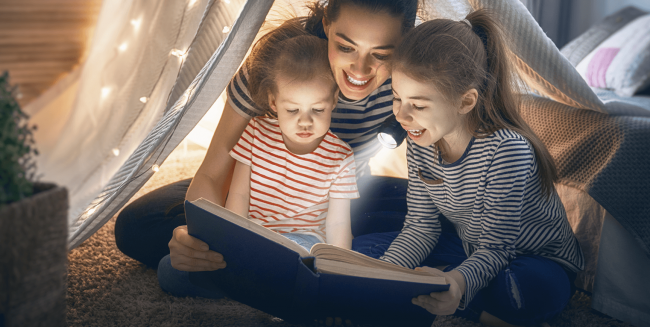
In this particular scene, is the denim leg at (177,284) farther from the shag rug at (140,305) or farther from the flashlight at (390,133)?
the flashlight at (390,133)

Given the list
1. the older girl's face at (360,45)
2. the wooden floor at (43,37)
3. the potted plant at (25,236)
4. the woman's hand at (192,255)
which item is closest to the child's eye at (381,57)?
the older girl's face at (360,45)

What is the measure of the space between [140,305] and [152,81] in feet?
2.26

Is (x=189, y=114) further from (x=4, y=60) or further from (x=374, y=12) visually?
(x=4, y=60)

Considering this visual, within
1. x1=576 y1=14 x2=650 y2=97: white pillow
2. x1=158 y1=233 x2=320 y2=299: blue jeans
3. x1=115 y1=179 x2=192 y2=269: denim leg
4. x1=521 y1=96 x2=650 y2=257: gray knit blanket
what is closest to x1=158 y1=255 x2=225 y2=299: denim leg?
x1=158 y1=233 x2=320 y2=299: blue jeans

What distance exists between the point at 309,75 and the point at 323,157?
7.5 inches

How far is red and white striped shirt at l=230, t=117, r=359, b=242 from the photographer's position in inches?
40.3

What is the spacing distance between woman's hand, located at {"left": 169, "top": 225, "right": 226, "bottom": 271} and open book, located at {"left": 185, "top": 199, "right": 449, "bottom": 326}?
0.01 metres

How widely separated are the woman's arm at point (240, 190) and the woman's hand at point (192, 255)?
0.70ft

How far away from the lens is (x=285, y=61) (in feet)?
3.14

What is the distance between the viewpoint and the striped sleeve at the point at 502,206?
868 mm

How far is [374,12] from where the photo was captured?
3.11 ft

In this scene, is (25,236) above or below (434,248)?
above

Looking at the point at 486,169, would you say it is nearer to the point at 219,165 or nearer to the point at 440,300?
the point at 440,300

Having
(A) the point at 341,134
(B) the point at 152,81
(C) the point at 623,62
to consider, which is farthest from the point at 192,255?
(C) the point at 623,62
